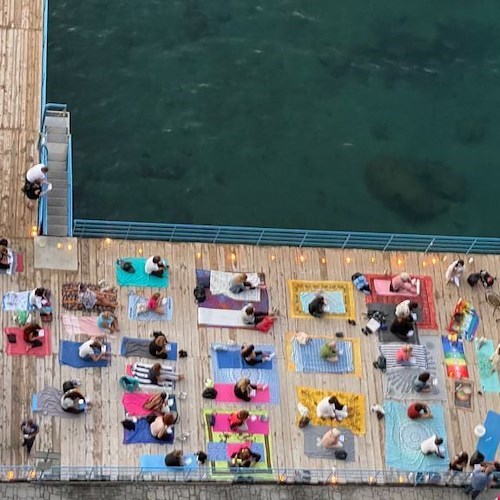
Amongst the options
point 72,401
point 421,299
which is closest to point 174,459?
point 72,401

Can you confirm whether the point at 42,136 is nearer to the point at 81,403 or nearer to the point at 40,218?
the point at 40,218

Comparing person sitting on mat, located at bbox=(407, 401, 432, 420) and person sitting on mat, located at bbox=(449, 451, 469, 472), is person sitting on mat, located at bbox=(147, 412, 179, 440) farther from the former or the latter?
person sitting on mat, located at bbox=(449, 451, 469, 472)

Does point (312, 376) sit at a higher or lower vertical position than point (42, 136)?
lower

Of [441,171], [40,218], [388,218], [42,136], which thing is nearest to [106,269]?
[40,218]

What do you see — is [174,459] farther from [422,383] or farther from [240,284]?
[422,383]

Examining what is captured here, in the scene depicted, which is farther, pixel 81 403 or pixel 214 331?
pixel 214 331

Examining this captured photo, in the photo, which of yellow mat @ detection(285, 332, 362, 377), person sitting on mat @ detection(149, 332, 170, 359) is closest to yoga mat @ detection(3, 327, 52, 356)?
person sitting on mat @ detection(149, 332, 170, 359)
